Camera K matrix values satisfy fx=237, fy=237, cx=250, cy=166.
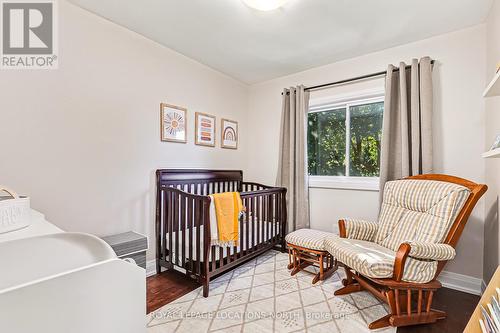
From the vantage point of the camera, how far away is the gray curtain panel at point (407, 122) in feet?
7.32

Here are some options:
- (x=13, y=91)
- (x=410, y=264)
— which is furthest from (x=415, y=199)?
(x=13, y=91)

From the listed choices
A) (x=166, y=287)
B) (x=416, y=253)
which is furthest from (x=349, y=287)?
(x=166, y=287)

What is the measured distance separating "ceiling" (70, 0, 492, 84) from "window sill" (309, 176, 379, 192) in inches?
56.7

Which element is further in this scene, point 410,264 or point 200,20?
point 200,20

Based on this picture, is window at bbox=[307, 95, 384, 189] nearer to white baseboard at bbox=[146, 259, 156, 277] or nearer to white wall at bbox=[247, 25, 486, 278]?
white wall at bbox=[247, 25, 486, 278]

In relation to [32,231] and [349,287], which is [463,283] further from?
[32,231]

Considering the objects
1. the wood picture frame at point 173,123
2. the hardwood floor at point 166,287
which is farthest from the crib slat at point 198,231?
the wood picture frame at point 173,123

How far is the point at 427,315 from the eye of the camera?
1622mm

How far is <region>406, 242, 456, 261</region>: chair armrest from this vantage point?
5.04 feet

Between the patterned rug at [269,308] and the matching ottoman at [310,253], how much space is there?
99 mm

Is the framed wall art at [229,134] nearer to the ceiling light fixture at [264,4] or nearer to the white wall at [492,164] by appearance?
the ceiling light fixture at [264,4]

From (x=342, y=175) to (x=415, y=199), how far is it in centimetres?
100

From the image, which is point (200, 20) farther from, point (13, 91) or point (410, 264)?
point (410, 264)

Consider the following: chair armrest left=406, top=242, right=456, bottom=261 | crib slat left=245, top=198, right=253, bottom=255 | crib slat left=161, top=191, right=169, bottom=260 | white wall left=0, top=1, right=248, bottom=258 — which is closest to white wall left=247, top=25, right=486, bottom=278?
chair armrest left=406, top=242, right=456, bottom=261
